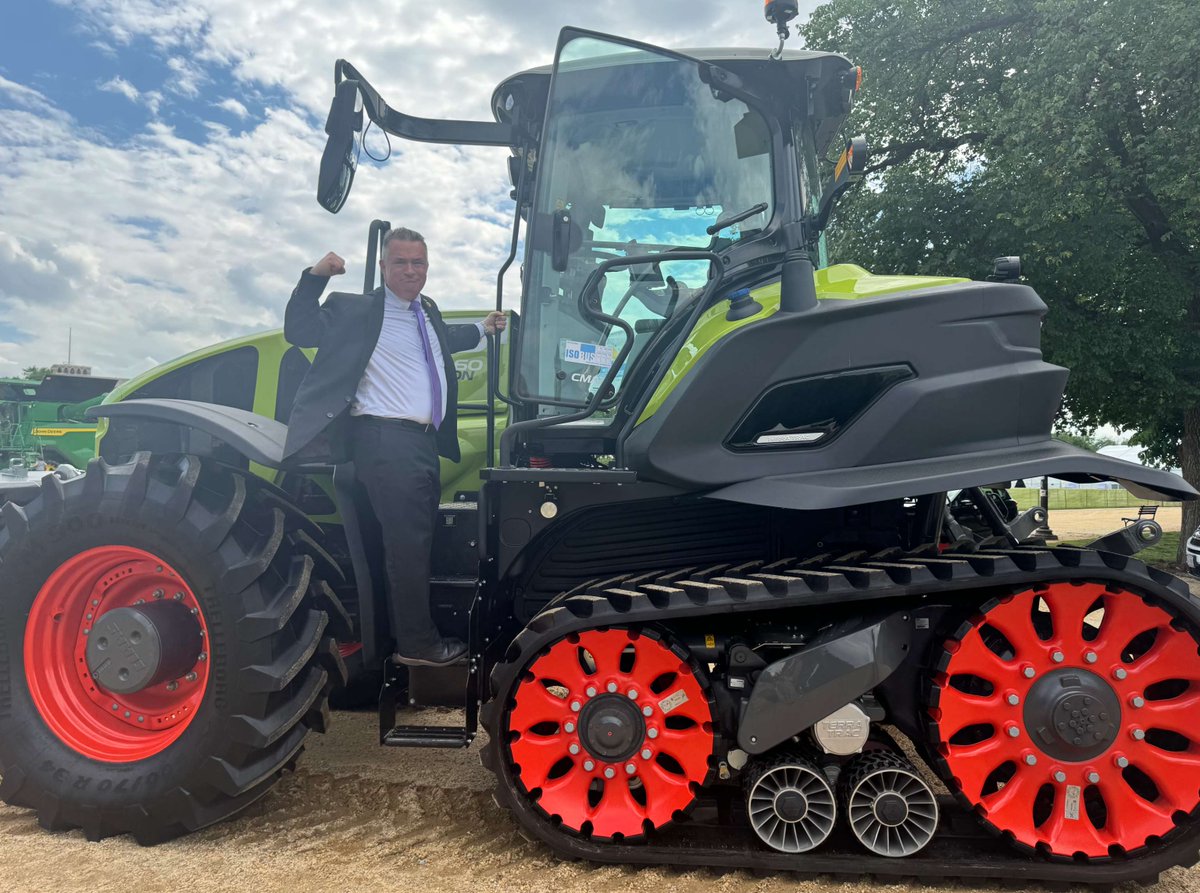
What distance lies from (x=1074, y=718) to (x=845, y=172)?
225cm

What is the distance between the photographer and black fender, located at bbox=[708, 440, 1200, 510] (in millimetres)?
2723

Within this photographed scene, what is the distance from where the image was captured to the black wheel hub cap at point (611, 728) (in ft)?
9.36

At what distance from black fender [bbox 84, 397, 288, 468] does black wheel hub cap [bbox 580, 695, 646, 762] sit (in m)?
Result: 1.66

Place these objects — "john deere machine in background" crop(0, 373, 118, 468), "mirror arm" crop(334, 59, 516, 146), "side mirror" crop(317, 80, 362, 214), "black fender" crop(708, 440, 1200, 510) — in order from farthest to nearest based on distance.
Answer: "john deere machine in background" crop(0, 373, 118, 468) < "mirror arm" crop(334, 59, 516, 146) < "side mirror" crop(317, 80, 362, 214) < "black fender" crop(708, 440, 1200, 510)

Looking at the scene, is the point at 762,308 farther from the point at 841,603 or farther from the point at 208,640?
the point at 208,640

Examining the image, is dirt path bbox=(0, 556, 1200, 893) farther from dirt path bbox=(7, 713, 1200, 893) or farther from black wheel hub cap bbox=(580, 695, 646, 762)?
black wheel hub cap bbox=(580, 695, 646, 762)

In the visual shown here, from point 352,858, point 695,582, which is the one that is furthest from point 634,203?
point 352,858

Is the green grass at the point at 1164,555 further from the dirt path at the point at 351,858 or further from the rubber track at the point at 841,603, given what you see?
the dirt path at the point at 351,858

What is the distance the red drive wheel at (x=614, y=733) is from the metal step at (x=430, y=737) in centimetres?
31

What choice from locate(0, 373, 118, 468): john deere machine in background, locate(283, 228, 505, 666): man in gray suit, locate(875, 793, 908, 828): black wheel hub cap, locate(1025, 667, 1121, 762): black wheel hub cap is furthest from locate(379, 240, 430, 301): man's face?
locate(0, 373, 118, 468): john deere machine in background

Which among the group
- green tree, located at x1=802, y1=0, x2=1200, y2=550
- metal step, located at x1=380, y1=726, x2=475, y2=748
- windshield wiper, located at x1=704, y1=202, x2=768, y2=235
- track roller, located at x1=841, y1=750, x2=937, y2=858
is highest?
green tree, located at x1=802, y1=0, x2=1200, y2=550

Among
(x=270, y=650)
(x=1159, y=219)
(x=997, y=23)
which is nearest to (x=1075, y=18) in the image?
(x=997, y=23)

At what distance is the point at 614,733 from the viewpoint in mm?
2850

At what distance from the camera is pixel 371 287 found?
3.52 metres
